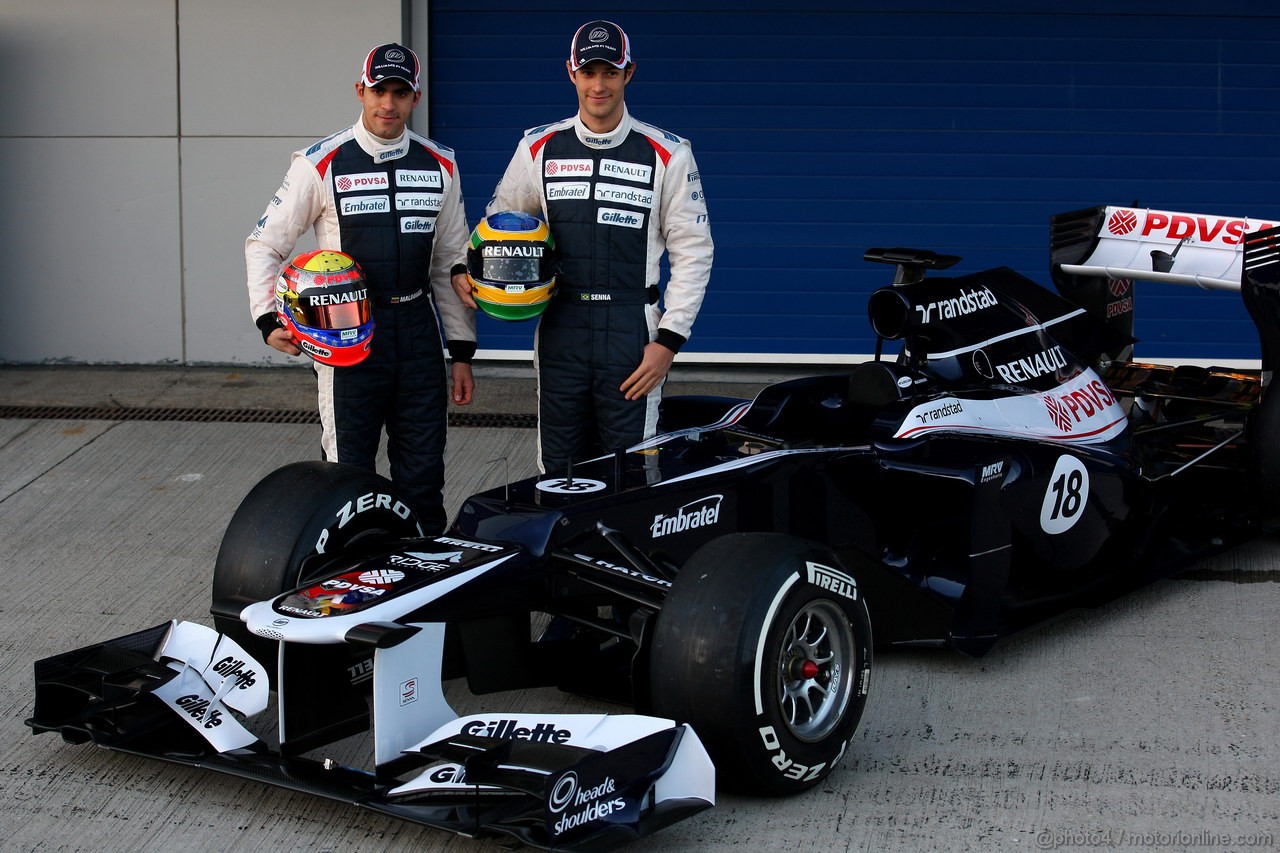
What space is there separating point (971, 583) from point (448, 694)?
1.66m

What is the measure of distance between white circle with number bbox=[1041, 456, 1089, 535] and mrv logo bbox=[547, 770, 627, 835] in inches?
87.6

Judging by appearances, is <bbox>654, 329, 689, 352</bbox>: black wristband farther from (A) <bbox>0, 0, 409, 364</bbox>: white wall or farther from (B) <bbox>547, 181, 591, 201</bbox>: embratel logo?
(A) <bbox>0, 0, 409, 364</bbox>: white wall

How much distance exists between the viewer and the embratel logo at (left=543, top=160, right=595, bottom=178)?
5258 millimetres

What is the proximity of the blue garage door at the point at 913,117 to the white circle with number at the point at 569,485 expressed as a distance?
→ 4.48 meters

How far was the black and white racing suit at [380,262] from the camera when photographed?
518cm

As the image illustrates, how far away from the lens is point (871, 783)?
13.1 feet

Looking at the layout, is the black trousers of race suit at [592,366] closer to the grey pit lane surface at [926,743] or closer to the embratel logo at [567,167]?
the embratel logo at [567,167]

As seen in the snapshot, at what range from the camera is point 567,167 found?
5270 mm

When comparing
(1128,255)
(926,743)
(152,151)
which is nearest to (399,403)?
(926,743)

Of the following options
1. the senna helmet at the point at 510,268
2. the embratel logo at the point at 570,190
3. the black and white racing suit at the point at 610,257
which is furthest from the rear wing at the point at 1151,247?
the senna helmet at the point at 510,268

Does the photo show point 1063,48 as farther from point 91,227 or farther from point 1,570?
point 1,570

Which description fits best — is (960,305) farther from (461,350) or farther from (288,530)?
(288,530)

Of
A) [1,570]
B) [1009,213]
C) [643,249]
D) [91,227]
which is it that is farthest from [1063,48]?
[1,570]

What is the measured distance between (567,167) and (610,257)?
0.35m
